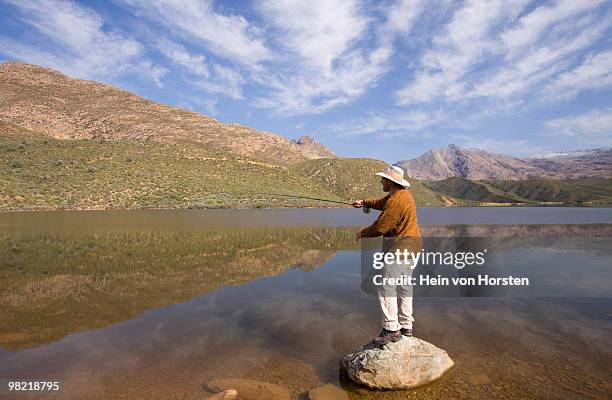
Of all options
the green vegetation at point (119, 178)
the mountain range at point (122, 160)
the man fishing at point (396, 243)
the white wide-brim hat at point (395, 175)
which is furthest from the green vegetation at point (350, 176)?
the man fishing at point (396, 243)

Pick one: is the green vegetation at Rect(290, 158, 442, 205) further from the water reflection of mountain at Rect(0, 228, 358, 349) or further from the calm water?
the calm water

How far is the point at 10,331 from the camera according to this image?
30.6 feet

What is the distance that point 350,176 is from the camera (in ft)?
598

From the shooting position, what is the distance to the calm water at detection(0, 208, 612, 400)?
276 inches

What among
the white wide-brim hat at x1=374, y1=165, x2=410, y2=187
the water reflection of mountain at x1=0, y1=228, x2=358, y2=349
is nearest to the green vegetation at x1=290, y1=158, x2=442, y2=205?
the water reflection of mountain at x1=0, y1=228, x2=358, y2=349

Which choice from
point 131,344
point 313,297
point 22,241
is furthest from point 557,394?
point 22,241

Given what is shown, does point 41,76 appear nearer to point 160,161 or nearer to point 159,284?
point 160,161

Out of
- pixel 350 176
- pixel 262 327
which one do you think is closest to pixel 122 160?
pixel 262 327

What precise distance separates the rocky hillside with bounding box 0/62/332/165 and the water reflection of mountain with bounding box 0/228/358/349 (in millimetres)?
116217

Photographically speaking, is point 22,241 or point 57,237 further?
point 57,237

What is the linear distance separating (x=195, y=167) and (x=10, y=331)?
87.7 metres

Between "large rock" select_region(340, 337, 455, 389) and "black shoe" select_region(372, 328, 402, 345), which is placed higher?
"black shoe" select_region(372, 328, 402, 345)

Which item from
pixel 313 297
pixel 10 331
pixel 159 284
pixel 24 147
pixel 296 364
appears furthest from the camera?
pixel 24 147

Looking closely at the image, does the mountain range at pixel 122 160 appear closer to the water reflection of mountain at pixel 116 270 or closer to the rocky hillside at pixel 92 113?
the rocky hillside at pixel 92 113
